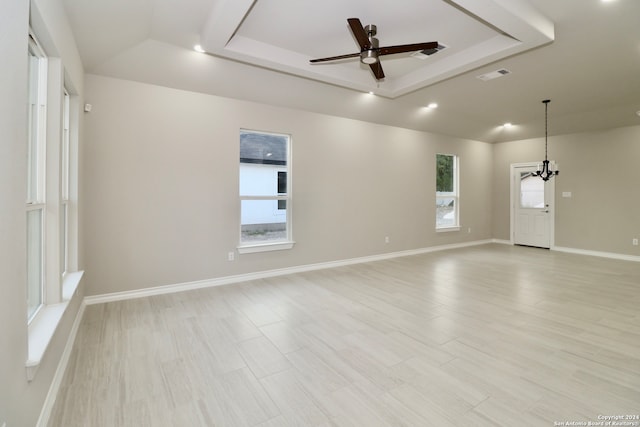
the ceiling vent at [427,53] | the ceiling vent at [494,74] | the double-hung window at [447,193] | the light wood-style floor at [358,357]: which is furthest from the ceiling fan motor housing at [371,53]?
the double-hung window at [447,193]

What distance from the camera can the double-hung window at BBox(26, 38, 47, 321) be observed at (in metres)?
2.07

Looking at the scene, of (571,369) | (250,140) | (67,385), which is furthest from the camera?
(250,140)

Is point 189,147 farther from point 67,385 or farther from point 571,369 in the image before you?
point 571,369

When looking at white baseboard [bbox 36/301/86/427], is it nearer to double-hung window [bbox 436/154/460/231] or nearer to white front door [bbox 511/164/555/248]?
double-hung window [bbox 436/154/460/231]

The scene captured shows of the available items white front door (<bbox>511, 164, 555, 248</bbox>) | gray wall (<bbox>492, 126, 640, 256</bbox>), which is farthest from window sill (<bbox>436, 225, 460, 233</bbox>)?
gray wall (<bbox>492, 126, 640, 256</bbox>)

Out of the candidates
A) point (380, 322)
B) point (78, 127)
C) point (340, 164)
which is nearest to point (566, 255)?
point (340, 164)

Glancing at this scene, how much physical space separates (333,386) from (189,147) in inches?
135

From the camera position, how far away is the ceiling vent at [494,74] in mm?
4121

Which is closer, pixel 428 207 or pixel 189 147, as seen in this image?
pixel 189 147

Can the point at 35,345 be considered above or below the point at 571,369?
above

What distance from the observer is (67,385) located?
2072mm

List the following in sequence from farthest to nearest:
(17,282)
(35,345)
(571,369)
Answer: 1. (571,369)
2. (35,345)
3. (17,282)

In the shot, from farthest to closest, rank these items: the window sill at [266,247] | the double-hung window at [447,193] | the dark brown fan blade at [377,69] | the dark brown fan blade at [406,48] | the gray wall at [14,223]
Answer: the double-hung window at [447,193] → the window sill at [266,247] → the dark brown fan blade at [377,69] → the dark brown fan blade at [406,48] → the gray wall at [14,223]

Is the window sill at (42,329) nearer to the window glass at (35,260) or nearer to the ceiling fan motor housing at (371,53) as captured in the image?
the window glass at (35,260)
